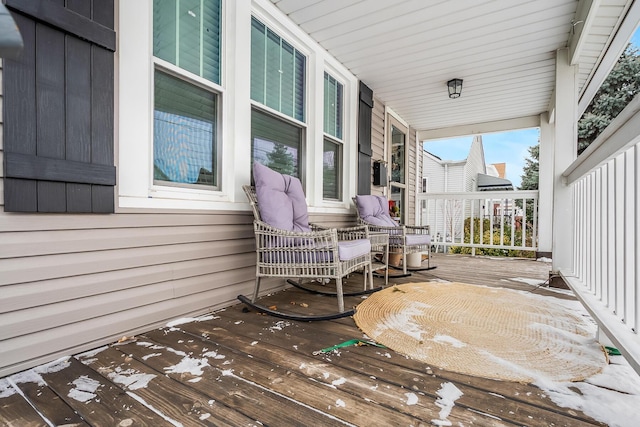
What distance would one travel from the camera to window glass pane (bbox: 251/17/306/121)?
269 cm

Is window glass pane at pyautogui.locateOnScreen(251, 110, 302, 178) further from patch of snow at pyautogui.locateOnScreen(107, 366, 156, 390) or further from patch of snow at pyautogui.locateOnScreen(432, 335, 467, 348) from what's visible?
patch of snow at pyautogui.locateOnScreen(432, 335, 467, 348)

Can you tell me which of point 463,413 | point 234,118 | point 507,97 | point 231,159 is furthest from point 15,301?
point 507,97

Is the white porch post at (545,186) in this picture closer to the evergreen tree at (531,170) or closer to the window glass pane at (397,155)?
the window glass pane at (397,155)

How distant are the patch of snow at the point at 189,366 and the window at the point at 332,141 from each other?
249cm

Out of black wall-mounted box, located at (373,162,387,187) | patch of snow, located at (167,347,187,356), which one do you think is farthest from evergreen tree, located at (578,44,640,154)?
patch of snow, located at (167,347,187,356)

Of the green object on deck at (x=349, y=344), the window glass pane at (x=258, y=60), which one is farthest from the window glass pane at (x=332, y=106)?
the green object on deck at (x=349, y=344)

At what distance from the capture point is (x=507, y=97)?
4.66 metres

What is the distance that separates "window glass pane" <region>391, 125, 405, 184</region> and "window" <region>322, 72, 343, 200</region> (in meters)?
1.79

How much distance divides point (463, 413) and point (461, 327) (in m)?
0.93

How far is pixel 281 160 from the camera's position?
3.07 meters

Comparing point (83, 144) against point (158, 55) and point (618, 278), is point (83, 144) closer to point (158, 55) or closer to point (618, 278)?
point (158, 55)

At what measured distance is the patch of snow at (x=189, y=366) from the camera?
53.9 inches

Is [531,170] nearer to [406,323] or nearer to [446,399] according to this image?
[406,323]

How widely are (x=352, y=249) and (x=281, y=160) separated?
4.23 feet
